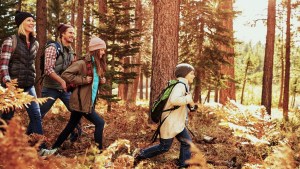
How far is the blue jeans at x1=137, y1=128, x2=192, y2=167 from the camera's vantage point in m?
5.64

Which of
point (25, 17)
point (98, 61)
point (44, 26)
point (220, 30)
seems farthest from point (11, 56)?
point (220, 30)

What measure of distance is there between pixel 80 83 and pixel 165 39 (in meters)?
2.75

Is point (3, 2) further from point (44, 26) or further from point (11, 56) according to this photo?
point (11, 56)

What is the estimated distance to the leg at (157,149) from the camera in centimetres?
563

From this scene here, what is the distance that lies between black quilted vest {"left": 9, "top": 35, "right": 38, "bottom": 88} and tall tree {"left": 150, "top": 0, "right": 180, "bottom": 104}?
301 cm

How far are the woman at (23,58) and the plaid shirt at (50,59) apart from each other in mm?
261

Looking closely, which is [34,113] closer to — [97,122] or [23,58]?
[23,58]

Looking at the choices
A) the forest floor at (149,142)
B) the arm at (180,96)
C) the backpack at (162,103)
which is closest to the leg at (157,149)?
the forest floor at (149,142)

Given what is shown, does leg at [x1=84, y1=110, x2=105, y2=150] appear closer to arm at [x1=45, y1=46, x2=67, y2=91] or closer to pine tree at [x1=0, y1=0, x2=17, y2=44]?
arm at [x1=45, y1=46, x2=67, y2=91]

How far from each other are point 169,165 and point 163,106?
114 centimetres

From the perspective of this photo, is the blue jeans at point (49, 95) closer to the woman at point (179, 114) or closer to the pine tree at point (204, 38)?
the woman at point (179, 114)

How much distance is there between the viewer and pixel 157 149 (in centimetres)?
574

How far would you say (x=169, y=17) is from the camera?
25.3 ft

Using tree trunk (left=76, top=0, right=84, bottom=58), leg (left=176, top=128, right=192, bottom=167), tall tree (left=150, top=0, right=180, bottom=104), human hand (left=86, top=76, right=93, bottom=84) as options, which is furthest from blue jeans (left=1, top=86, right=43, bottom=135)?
tree trunk (left=76, top=0, right=84, bottom=58)
